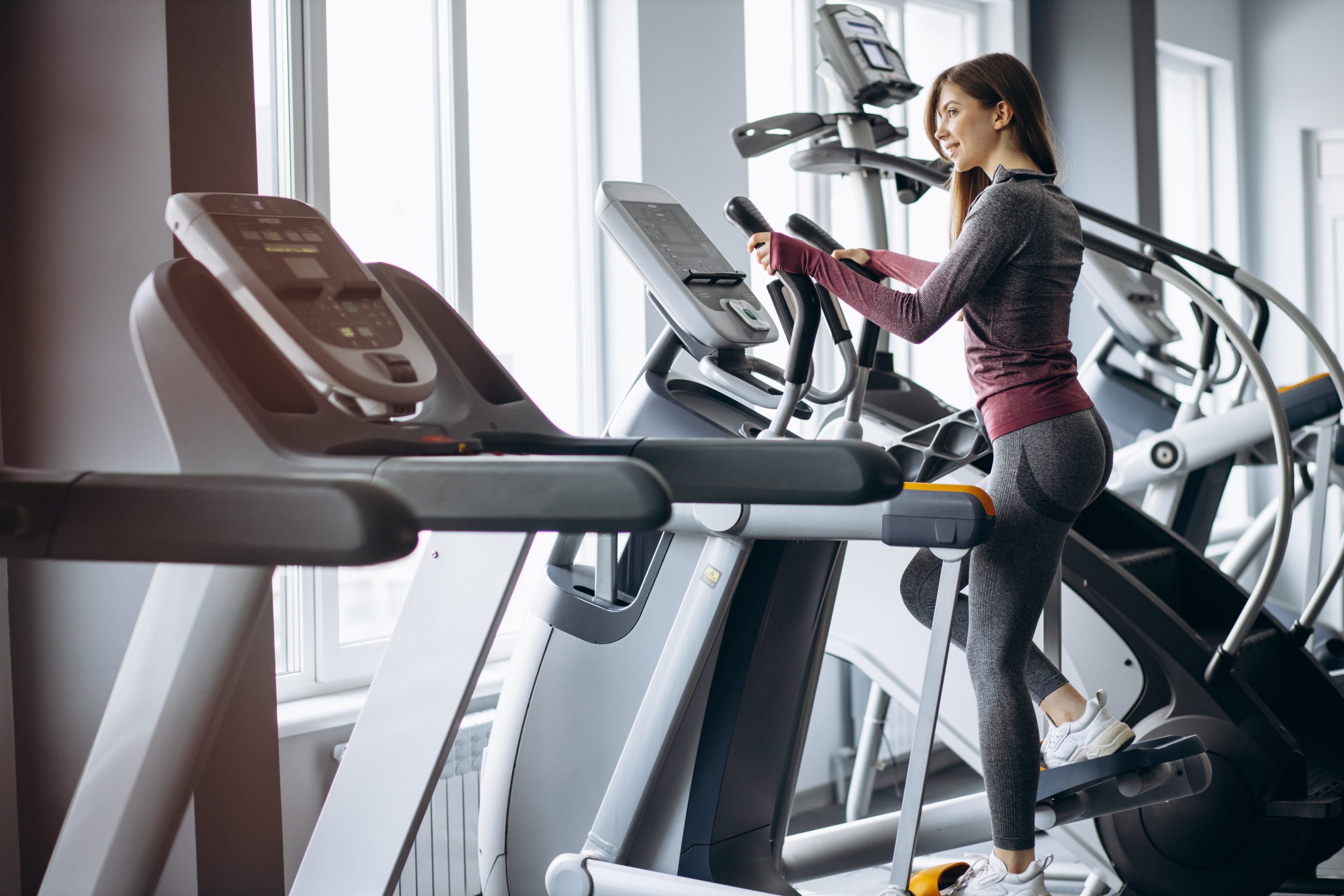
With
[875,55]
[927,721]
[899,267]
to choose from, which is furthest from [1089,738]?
[875,55]

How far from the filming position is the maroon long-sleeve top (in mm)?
1753

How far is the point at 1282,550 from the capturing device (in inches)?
86.4

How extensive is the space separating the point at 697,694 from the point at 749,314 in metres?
0.64

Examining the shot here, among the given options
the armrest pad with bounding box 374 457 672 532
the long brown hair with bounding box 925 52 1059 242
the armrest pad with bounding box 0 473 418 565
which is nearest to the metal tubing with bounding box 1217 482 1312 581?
the long brown hair with bounding box 925 52 1059 242

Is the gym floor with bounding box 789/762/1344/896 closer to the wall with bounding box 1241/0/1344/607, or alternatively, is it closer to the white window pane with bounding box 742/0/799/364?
the white window pane with bounding box 742/0/799/364

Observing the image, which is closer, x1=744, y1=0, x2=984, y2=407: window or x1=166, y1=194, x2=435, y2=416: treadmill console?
x1=166, y1=194, x2=435, y2=416: treadmill console

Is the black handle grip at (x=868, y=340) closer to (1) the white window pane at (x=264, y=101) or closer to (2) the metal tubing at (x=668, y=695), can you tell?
(2) the metal tubing at (x=668, y=695)

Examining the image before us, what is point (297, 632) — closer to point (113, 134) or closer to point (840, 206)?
point (113, 134)

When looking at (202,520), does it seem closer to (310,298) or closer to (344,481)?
(344,481)

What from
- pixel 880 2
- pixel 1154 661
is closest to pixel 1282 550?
pixel 1154 661

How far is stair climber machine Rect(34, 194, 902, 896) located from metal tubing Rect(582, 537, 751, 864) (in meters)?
0.48

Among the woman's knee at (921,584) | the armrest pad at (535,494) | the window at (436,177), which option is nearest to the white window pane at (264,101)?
the window at (436,177)

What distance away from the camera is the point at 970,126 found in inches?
73.8

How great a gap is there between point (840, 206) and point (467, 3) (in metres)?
1.59
